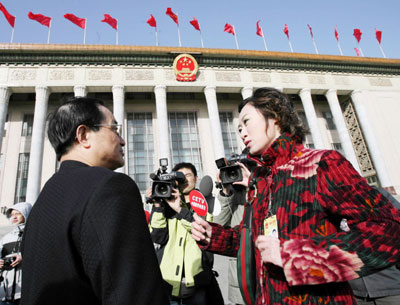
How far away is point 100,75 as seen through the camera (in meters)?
14.8

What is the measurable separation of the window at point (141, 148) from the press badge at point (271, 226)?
13944mm

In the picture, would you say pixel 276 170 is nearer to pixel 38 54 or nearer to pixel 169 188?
pixel 169 188

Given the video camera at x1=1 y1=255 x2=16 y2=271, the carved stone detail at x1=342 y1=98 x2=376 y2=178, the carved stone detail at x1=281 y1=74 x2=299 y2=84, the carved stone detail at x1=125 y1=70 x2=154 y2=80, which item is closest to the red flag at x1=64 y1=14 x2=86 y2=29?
the carved stone detail at x1=125 y1=70 x2=154 y2=80

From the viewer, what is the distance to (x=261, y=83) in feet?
54.7

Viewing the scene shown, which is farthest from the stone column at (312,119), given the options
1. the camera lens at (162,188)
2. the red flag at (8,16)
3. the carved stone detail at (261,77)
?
the red flag at (8,16)

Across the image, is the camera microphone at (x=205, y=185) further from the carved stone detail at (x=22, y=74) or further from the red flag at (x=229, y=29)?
the red flag at (x=229, y=29)

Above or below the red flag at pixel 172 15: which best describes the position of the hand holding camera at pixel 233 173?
below

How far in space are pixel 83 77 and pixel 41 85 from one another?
242cm

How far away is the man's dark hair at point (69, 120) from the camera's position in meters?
1.16

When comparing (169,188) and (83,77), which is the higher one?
(83,77)

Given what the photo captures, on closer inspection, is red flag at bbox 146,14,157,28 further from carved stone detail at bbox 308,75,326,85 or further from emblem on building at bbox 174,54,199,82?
→ carved stone detail at bbox 308,75,326,85

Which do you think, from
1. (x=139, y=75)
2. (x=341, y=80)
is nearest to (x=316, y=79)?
(x=341, y=80)

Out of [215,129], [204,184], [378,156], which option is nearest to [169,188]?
[204,184]

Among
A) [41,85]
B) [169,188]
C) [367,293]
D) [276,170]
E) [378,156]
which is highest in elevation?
[41,85]
